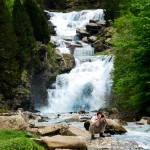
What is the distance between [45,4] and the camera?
102000 millimetres

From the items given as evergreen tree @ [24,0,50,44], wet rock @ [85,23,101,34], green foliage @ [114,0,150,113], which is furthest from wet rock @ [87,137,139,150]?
wet rock @ [85,23,101,34]

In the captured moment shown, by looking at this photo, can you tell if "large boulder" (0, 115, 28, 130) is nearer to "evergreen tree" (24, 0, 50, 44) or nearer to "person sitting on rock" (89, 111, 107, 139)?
"person sitting on rock" (89, 111, 107, 139)

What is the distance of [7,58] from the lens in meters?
46.5

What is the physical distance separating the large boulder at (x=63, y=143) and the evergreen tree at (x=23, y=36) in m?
33.2

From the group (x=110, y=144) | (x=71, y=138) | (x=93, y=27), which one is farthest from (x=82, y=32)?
(x=71, y=138)

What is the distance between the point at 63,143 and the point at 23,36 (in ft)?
118

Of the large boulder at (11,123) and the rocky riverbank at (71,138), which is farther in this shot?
the large boulder at (11,123)

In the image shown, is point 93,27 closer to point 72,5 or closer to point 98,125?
point 72,5

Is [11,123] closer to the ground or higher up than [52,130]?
higher up

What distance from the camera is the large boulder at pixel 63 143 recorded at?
59.2 feet

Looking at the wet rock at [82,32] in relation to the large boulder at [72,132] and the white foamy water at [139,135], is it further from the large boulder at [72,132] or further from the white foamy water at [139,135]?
the large boulder at [72,132]

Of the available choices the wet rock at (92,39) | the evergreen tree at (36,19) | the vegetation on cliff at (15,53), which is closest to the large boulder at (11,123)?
the vegetation on cliff at (15,53)

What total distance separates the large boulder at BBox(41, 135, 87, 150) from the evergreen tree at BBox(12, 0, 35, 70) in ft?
109

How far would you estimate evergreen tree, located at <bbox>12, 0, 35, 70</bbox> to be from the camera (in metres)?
52.1
